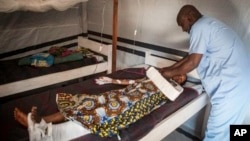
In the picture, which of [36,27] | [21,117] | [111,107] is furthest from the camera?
[36,27]

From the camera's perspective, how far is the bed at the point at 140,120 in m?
1.43

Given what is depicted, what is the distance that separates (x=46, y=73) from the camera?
8.07 feet

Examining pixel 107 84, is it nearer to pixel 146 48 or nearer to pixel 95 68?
pixel 95 68

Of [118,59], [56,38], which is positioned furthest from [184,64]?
[56,38]

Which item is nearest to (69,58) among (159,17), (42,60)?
(42,60)

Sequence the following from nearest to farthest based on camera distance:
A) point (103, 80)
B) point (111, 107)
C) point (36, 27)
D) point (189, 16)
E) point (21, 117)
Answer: point (21, 117), point (111, 107), point (189, 16), point (103, 80), point (36, 27)

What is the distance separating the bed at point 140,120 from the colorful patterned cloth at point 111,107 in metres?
0.05

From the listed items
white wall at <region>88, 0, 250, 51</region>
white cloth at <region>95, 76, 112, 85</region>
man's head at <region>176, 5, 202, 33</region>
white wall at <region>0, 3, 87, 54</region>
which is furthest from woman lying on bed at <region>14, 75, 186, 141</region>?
white wall at <region>0, 3, 87, 54</region>

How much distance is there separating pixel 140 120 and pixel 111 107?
24cm

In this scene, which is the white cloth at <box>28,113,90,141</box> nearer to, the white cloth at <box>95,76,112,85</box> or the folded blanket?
the white cloth at <box>95,76,112,85</box>

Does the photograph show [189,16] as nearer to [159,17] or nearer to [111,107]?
[159,17]

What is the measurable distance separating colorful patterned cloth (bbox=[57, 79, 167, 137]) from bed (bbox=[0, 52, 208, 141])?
0.16 ft

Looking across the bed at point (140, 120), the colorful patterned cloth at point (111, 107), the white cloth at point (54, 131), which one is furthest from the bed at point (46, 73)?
the white cloth at point (54, 131)

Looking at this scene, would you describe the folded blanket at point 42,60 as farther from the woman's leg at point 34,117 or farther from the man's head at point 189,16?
the man's head at point 189,16
